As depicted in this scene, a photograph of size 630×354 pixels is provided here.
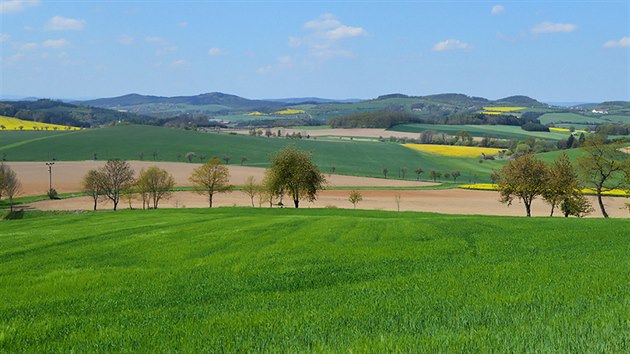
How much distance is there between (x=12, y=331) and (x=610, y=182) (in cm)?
10166

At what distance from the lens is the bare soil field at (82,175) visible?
9346cm

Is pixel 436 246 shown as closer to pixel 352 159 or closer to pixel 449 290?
pixel 449 290

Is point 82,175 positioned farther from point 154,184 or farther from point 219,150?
point 219,150

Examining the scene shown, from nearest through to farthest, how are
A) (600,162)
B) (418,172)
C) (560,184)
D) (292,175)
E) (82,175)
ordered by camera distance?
(600,162) < (560,184) < (292,175) < (82,175) < (418,172)

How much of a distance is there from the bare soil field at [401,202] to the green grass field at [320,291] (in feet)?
147

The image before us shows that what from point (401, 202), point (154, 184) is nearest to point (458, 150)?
point (401, 202)

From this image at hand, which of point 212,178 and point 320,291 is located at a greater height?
point 320,291

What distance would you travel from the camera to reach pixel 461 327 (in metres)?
10.1

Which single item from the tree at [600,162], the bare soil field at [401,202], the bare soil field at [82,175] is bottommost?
the bare soil field at [401,202]

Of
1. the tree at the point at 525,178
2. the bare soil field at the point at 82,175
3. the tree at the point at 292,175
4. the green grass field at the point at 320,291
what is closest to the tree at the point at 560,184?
the tree at the point at 525,178

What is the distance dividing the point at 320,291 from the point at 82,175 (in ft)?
328

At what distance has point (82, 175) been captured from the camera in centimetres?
10344

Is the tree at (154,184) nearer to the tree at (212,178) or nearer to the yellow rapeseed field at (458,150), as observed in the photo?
the tree at (212,178)

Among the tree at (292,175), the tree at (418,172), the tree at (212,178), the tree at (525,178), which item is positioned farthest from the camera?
the tree at (418,172)
